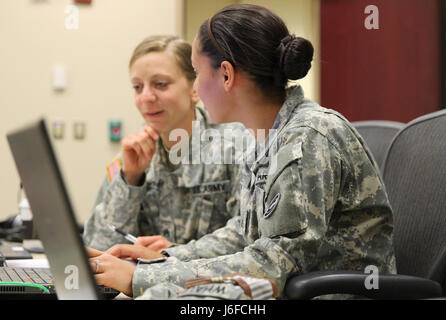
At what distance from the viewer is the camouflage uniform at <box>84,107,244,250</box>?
5.38 feet

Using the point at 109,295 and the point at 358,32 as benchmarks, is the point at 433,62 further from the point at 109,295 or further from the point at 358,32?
the point at 109,295

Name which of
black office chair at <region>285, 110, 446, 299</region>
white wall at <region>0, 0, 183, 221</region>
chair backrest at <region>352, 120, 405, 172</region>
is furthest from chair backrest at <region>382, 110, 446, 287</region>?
white wall at <region>0, 0, 183, 221</region>

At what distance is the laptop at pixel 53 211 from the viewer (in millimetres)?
568

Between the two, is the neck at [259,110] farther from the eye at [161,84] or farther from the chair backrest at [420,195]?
the eye at [161,84]

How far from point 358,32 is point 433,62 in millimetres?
612

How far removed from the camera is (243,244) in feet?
4.54

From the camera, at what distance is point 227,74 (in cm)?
115

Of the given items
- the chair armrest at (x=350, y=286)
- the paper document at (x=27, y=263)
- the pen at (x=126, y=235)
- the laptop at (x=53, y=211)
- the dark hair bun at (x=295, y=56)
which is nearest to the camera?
the laptop at (x=53, y=211)

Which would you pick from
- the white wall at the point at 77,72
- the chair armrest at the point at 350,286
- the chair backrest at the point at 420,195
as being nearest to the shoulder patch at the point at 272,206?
the chair armrest at the point at 350,286

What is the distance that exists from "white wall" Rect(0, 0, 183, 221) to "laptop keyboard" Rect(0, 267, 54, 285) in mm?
1871

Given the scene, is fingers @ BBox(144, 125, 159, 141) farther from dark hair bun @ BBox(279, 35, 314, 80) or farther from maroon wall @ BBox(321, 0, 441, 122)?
maroon wall @ BBox(321, 0, 441, 122)

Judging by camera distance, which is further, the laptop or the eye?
the eye

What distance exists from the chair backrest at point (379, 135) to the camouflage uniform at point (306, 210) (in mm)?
505
